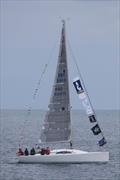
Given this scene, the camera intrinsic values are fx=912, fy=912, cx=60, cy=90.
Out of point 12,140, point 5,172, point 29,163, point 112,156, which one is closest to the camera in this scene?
point 5,172

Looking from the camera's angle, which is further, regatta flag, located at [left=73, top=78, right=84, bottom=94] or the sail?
the sail

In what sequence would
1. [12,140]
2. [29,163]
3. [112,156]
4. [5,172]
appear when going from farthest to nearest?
1. [12,140]
2. [112,156]
3. [29,163]
4. [5,172]

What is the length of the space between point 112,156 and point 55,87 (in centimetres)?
1488

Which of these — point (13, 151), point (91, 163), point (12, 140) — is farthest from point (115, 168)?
point (12, 140)

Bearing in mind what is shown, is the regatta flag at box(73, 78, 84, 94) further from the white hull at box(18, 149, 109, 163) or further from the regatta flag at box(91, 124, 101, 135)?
the white hull at box(18, 149, 109, 163)

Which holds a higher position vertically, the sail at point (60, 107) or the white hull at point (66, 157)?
the sail at point (60, 107)

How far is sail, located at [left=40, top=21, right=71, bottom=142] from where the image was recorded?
100750 mm

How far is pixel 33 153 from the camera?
98812mm

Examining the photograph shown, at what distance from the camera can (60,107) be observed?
100938 mm

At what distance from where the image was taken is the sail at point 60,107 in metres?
101

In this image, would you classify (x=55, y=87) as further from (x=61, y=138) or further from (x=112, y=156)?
(x=112, y=156)

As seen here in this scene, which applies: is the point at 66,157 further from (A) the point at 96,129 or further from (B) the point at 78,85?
(B) the point at 78,85

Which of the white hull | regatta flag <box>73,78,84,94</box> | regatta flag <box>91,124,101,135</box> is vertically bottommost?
the white hull

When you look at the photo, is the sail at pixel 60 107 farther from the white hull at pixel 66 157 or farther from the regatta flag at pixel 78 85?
the white hull at pixel 66 157
